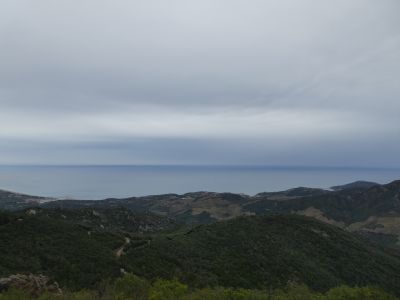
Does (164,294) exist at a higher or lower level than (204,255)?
higher

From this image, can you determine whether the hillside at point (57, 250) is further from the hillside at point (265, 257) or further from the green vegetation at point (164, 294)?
the green vegetation at point (164, 294)

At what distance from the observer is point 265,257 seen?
2319 inches

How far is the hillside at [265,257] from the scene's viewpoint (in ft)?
158

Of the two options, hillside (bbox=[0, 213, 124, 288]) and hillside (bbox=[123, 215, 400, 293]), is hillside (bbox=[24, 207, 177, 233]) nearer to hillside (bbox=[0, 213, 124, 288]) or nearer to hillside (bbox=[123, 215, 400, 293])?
hillside (bbox=[123, 215, 400, 293])

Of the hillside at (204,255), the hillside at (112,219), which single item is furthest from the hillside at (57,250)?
the hillside at (112,219)

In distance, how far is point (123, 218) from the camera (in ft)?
343

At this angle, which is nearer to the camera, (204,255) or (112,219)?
(204,255)

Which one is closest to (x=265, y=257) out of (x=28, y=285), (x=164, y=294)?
(x=164, y=294)

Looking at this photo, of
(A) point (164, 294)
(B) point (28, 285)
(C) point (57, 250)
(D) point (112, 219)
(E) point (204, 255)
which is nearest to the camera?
(A) point (164, 294)

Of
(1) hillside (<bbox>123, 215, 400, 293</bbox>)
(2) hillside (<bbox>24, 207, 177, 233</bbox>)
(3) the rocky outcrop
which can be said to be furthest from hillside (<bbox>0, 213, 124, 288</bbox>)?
(2) hillside (<bbox>24, 207, 177, 233</bbox>)

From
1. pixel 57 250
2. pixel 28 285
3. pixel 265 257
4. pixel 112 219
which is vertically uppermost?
pixel 57 250

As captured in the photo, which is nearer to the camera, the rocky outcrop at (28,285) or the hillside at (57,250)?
the rocky outcrop at (28,285)

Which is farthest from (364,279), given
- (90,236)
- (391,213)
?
(391,213)

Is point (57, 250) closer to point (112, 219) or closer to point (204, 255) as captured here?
point (204, 255)
